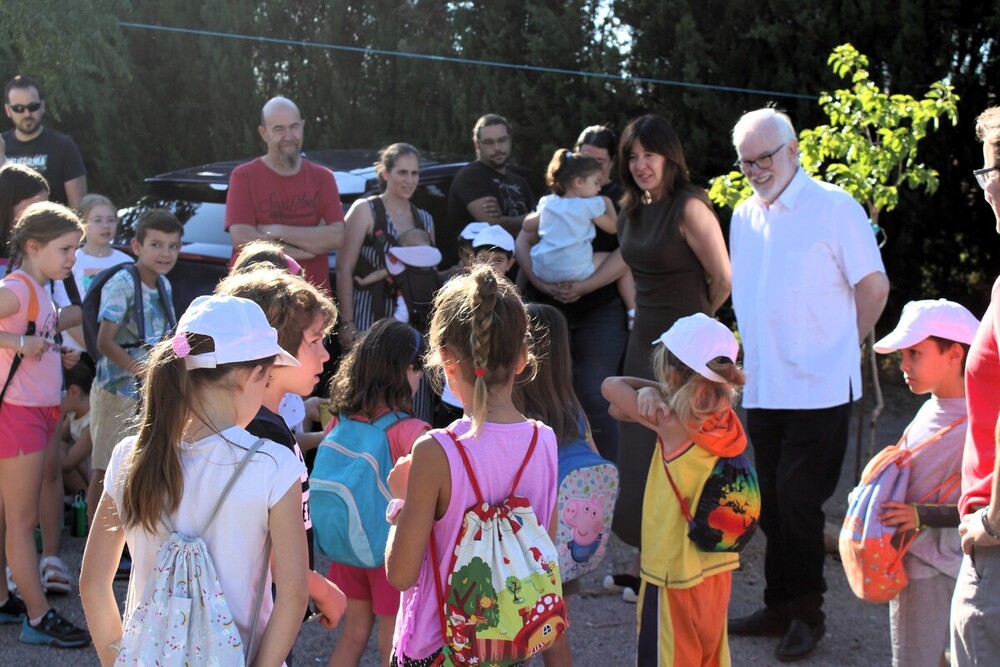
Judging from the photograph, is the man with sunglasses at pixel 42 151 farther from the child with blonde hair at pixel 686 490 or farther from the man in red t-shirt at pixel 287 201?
the child with blonde hair at pixel 686 490

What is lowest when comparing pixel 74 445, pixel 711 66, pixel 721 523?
pixel 74 445

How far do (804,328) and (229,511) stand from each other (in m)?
2.94

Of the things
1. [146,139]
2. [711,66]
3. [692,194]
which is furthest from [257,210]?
[146,139]

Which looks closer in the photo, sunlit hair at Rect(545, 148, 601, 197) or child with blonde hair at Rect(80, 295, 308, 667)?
child with blonde hair at Rect(80, 295, 308, 667)

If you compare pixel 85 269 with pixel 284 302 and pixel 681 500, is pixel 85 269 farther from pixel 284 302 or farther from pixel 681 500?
pixel 681 500

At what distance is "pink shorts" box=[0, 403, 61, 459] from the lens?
4.66 metres

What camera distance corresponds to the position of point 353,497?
3.67m

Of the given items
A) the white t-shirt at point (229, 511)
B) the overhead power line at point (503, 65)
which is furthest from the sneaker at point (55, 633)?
the overhead power line at point (503, 65)

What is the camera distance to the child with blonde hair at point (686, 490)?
3.73 metres

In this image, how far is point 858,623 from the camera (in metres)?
5.19

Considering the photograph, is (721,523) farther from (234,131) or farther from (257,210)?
(234,131)

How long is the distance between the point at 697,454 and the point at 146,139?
896 cm

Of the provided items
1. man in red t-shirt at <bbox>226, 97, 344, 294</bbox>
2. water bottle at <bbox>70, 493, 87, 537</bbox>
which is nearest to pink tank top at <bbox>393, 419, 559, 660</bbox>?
man in red t-shirt at <bbox>226, 97, 344, 294</bbox>

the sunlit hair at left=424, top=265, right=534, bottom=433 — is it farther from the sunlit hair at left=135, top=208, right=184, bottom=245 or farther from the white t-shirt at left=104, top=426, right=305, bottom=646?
the sunlit hair at left=135, top=208, right=184, bottom=245
